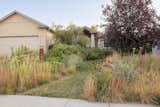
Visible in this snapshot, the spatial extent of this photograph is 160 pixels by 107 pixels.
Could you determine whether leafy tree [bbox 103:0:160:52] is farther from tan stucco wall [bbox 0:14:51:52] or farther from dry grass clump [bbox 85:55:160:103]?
dry grass clump [bbox 85:55:160:103]

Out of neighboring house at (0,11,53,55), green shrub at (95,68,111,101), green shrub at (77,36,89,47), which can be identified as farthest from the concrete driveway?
green shrub at (77,36,89,47)

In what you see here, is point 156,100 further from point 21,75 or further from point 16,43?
point 16,43

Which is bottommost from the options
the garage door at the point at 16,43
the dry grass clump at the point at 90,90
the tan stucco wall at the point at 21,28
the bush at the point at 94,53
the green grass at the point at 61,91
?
the green grass at the point at 61,91

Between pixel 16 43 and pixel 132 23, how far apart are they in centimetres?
1193

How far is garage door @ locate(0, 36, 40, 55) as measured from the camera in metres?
25.6

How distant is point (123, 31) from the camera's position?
18453 mm

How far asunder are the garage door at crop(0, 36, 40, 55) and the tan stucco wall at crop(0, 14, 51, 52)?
367mm

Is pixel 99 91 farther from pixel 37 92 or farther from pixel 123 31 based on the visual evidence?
pixel 123 31

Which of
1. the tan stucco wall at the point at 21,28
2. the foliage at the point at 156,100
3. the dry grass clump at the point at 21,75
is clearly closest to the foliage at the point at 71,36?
the tan stucco wall at the point at 21,28

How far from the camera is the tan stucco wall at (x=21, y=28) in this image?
25.7 meters

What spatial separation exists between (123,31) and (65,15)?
43.4 ft

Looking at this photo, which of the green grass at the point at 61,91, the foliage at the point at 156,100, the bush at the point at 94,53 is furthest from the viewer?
the bush at the point at 94,53

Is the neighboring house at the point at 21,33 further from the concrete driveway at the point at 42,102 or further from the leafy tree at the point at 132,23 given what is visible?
the concrete driveway at the point at 42,102

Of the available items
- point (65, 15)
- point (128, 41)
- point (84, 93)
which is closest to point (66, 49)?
point (128, 41)
